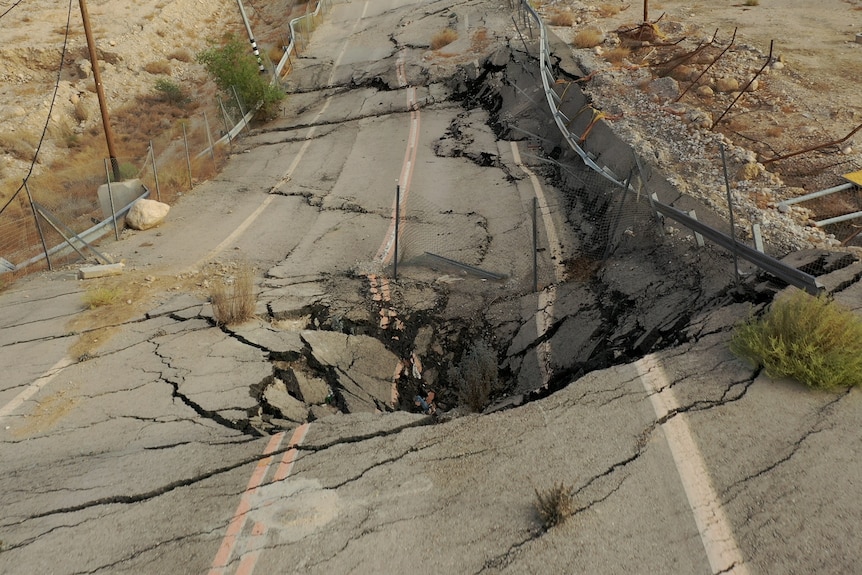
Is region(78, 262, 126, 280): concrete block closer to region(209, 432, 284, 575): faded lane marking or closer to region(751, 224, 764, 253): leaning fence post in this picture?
region(209, 432, 284, 575): faded lane marking

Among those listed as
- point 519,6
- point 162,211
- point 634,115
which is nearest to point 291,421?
point 162,211

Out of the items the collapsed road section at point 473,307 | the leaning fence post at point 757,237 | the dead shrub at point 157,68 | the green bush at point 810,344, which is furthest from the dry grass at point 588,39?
the dead shrub at point 157,68

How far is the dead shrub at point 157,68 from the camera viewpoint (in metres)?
28.6

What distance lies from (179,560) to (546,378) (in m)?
4.66

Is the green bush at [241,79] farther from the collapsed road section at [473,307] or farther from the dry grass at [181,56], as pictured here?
the dry grass at [181,56]

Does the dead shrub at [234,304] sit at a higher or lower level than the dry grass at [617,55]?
lower

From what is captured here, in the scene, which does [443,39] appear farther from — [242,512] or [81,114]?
[242,512]

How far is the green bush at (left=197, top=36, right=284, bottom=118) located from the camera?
18.8 meters

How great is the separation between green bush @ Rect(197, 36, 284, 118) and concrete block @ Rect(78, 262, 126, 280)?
10.7m

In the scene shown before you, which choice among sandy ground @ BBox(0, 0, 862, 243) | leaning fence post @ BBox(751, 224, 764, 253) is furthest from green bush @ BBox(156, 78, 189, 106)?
leaning fence post @ BBox(751, 224, 764, 253)

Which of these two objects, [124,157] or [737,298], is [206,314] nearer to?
[737,298]

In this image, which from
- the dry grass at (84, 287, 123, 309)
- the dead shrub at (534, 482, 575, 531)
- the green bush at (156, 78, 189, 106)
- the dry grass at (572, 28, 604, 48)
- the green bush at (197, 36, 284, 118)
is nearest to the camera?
the dead shrub at (534, 482, 575, 531)

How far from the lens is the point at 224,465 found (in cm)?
536

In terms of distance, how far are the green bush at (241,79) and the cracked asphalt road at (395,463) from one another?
1214 centimetres
